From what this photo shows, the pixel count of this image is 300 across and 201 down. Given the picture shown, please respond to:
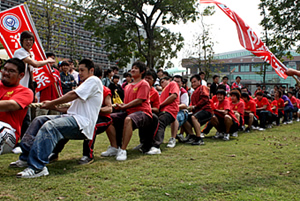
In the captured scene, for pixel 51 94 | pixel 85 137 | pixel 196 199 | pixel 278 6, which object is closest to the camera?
pixel 196 199

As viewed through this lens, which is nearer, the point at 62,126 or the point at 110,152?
the point at 62,126

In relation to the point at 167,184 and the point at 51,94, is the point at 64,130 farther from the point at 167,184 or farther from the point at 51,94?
the point at 51,94

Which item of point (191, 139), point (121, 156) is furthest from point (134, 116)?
point (191, 139)

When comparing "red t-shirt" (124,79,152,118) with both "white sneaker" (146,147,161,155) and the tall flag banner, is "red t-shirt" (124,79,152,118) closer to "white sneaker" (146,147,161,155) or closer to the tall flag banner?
"white sneaker" (146,147,161,155)

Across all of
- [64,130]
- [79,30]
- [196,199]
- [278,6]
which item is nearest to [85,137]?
[64,130]

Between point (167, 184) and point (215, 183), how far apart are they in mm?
618

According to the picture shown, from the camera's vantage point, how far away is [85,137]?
4391 millimetres

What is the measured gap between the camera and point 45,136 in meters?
3.90

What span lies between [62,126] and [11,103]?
0.72 m

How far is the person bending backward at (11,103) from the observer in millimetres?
3689

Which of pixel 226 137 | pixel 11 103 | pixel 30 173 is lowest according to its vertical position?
pixel 226 137

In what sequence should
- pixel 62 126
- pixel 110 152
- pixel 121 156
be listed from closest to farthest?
pixel 62 126 → pixel 121 156 → pixel 110 152

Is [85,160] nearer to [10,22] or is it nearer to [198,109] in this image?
[10,22]

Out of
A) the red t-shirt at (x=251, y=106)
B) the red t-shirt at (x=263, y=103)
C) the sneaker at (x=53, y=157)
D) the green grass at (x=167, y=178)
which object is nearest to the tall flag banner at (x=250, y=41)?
the green grass at (x=167, y=178)
